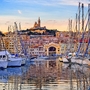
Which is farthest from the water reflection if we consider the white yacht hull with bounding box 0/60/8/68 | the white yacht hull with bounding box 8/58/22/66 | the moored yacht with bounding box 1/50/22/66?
the white yacht hull with bounding box 8/58/22/66

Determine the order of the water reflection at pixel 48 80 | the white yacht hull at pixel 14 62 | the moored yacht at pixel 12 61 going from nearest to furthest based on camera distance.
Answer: the water reflection at pixel 48 80
the moored yacht at pixel 12 61
the white yacht hull at pixel 14 62

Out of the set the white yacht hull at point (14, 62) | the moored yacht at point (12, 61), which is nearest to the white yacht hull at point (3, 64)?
the moored yacht at point (12, 61)

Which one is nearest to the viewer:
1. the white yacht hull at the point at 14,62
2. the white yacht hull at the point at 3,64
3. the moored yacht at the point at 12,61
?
the white yacht hull at the point at 3,64

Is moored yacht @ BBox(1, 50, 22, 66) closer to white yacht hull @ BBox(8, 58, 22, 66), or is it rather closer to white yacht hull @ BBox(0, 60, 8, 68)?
white yacht hull @ BBox(8, 58, 22, 66)

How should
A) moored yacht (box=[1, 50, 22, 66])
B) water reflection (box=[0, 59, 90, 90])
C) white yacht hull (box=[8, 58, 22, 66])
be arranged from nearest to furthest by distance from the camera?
1. water reflection (box=[0, 59, 90, 90])
2. moored yacht (box=[1, 50, 22, 66])
3. white yacht hull (box=[8, 58, 22, 66])

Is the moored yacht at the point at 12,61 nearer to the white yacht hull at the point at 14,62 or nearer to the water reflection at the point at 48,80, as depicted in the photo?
the white yacht hull at the point at 14,62

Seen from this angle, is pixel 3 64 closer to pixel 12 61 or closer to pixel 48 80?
pixel 12 61

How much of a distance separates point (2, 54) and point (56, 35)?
4411 inches

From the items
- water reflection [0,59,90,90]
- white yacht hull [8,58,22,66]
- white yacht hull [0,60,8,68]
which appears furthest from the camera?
white yacht hull [8,58,22,66]

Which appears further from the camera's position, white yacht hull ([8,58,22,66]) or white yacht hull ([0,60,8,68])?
white yacht hull ([8,58,22,66])

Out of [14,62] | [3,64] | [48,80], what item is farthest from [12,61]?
[48,80]

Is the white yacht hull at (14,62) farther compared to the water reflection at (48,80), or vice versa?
the white yacht hull at (14,62)

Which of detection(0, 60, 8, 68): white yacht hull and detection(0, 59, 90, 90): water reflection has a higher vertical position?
detection(0, 59, 90, 90): water reflection

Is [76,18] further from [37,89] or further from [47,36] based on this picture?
[47,36]
